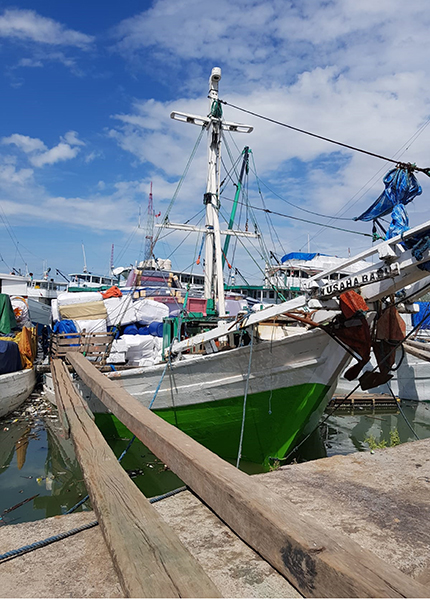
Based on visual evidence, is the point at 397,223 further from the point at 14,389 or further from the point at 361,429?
the point at 14,389

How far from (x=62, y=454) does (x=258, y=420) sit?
17.4 ft

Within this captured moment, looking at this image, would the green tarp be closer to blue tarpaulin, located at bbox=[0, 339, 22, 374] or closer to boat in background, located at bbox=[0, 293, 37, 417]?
boat in background, located at bbox=[0, 293, 37, 417]

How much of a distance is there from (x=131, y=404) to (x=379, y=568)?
128 inches

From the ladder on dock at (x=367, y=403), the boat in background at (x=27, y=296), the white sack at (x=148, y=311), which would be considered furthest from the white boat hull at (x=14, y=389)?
the ladder on dock at (x=367, y=403)

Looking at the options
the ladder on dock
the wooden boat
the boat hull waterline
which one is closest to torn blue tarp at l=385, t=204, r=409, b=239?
the wooden boat

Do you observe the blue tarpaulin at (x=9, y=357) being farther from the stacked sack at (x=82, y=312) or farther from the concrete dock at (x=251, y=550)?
the concrete dock at (x=251, y=550)

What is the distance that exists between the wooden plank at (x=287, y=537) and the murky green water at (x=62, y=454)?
5023 millimetres

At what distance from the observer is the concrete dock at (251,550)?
6.77ft

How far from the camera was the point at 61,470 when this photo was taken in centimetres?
913

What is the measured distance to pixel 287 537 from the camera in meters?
1.87

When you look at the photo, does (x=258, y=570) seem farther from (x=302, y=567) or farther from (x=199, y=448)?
(x=199, y=448)

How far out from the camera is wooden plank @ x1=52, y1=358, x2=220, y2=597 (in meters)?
1.77

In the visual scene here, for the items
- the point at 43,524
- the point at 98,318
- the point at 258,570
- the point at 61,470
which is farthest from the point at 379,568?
the point at 98,318

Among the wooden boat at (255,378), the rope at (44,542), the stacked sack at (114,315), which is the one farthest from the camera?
the stacked sack at (114,315)
